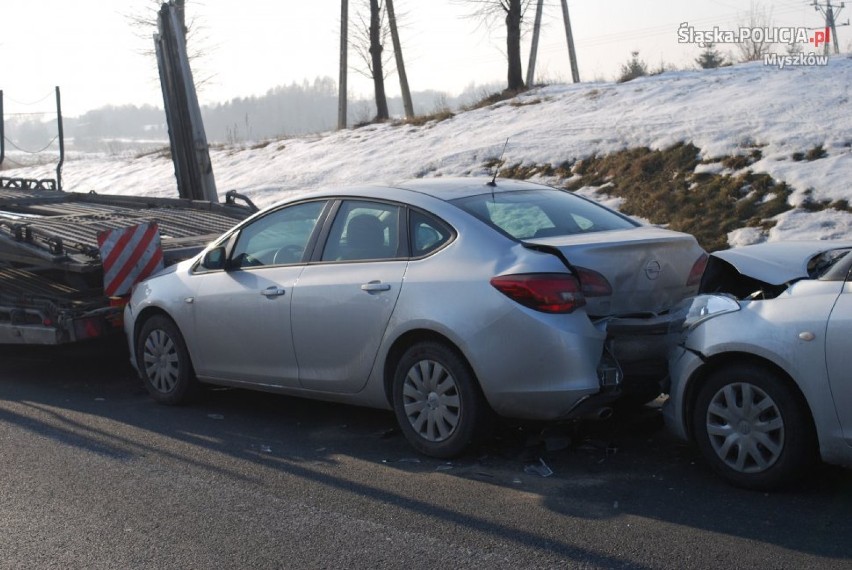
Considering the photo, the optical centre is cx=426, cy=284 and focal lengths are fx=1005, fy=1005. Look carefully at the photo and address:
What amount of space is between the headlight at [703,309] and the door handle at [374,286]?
169cm

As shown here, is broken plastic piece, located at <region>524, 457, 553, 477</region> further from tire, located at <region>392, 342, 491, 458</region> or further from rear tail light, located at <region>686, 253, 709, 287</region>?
rear tail light, located at <region>686, 253, 709, 287</region>

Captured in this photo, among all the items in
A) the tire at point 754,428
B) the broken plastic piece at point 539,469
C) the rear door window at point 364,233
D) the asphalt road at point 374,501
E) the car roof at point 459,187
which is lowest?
the broken plastic piece at point 539,469

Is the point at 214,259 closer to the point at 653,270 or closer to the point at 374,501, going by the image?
the point at 374,501

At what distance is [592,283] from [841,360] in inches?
54.4

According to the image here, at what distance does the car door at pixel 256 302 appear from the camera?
6656mm

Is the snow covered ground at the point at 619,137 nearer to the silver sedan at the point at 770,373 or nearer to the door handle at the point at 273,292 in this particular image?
the silver sedan at the point at 770,373

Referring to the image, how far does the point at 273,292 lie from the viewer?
666 centimetres

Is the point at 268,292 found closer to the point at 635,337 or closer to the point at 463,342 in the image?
the point at 463,342

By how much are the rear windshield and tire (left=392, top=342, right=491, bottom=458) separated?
2.75 ft

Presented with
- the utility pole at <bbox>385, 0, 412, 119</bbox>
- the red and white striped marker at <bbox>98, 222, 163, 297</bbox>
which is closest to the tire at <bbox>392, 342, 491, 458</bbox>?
the red and white striped marker at <bbox>98, 222, 163, 297</bbox>

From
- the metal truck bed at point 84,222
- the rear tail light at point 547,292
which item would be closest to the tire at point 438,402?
the rear tail light at point 547,292

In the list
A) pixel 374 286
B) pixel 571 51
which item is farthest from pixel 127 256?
pixel 571 51

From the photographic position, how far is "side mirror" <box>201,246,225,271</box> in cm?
721

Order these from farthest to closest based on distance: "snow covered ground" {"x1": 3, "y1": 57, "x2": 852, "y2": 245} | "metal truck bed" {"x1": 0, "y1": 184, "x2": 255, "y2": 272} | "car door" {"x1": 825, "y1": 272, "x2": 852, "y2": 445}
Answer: "snow covered ground" {"x1": 3, "y1": 57, "x2": 852, "y2": 245} < "metal truck bed" {"x1": 0, "y1": 184, "x2": 255, "y2": 272} < "car door" {"x1": 825, "y1": 272, "x2": 852, "y2": 445}
